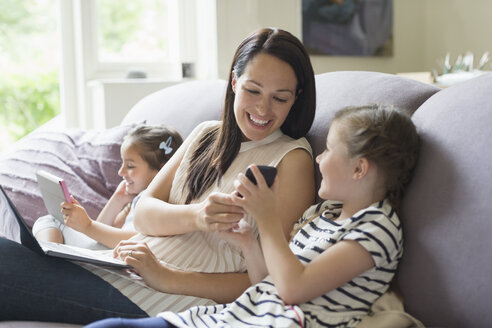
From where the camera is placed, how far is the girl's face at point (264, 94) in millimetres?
1374

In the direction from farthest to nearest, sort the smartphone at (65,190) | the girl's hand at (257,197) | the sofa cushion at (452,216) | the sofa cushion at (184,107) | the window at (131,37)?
the window at (131,37) → the sofa cushion at (184,107) → the smartphone at (65,190) → the girl's hand at (257,197) → the sofa cushion at (452,216)

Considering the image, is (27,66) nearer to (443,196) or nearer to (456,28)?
(443,196)

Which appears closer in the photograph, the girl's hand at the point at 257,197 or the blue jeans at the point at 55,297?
the girl's hand at the point at 257,197

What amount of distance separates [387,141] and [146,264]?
2.11 ft

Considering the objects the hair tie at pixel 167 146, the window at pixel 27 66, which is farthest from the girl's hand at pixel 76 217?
the window at pixel 27 66

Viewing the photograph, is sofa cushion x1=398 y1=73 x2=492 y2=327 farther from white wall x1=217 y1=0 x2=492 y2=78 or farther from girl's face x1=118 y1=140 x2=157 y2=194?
white wall x1=217 y1=0 x2=492 y2=78

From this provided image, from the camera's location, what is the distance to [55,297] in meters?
1.27

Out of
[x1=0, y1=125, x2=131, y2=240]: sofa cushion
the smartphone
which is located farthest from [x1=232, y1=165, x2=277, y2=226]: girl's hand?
[x1=0, y1=125, x2=131, y2=240]: sofa cushion

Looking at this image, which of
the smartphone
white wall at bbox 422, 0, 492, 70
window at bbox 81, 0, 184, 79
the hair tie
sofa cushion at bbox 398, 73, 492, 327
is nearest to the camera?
sofa cushion at bbox 398, 73, 492, 327

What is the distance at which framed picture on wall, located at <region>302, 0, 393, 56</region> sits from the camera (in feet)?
13.5

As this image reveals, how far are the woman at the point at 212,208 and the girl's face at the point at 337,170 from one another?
0.57 ft

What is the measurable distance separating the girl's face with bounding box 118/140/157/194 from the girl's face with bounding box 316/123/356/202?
82cm

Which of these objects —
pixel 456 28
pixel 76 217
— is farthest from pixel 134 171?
pixel 456 28

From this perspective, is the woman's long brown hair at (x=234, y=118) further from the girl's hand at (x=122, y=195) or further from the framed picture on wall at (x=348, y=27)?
the framed picture on wall at (x=348, y=27)
